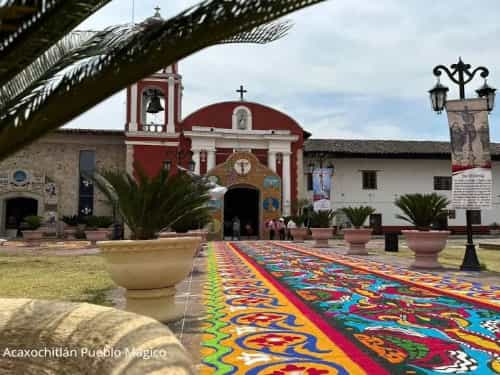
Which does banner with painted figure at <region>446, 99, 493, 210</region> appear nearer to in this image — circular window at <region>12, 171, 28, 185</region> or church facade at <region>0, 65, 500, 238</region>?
church facade at <region>0, 65, 500, 238</region>

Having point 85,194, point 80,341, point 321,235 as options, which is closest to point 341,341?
point 80,341

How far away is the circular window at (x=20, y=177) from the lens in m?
25.3

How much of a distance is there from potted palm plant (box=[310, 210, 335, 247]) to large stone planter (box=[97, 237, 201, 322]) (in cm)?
1243

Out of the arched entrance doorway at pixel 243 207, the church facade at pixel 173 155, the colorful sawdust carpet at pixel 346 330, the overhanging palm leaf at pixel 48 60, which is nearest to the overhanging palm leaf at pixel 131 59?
the overhanging palm leaf at pixel 48 60

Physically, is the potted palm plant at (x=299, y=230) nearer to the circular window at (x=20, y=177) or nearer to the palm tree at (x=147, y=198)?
the palm tree at (x=147, y=198)

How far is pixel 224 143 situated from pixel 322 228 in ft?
38.9

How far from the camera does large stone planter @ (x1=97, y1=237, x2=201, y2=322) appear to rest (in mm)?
3693

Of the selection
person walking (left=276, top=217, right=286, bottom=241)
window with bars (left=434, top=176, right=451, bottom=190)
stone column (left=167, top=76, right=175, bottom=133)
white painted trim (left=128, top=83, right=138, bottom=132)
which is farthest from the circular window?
window with bars (left=434, top=176, right=451, bottom=190)

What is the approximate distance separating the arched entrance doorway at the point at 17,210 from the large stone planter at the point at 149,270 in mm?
25757

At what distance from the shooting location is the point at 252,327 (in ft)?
12.0

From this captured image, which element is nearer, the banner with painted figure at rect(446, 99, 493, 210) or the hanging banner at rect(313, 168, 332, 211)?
the banner with painted figure at rect(446, 99, 493, 210)

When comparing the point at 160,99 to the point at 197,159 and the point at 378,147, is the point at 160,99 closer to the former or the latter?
the point at 197,159

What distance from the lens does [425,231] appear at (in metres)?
8.71

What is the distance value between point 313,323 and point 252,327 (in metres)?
0.58
